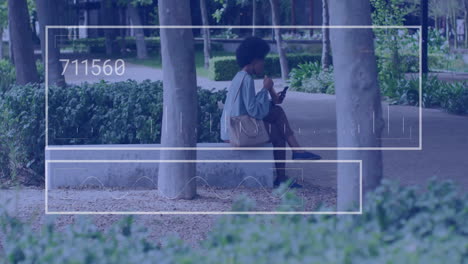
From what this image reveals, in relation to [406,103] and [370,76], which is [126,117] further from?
[406,103]

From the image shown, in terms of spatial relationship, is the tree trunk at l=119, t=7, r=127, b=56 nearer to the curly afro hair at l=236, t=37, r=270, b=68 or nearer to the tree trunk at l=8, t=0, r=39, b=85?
the tree trunk at l=8, t=0, r=39, b=85

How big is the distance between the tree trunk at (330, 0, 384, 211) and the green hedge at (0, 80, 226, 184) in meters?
3.88

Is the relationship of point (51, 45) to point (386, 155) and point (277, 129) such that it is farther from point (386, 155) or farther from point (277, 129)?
point (386, 155)

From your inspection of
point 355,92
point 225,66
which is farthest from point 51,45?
point 225,66

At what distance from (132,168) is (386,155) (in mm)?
3810

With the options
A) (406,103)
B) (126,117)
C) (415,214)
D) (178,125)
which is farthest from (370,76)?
(406,103)

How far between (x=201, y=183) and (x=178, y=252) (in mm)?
4733

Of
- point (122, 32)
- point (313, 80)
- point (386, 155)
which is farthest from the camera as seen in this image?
point (122, 32)

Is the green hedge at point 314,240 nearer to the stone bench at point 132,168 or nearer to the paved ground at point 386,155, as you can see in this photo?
the paved ground at point 386,155

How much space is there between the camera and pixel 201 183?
8.54 meters

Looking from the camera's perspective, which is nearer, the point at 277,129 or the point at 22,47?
the point at 277,129

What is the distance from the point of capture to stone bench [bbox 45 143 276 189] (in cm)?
845

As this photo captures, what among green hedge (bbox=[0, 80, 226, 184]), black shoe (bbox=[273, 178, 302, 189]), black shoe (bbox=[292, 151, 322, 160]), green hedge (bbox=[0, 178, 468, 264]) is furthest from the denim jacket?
green hedge (bbox=[0, 178, 468, 264])

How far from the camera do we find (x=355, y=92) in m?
5.28
